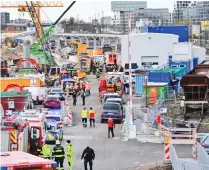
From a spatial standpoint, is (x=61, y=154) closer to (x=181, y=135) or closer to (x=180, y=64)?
(x=181, y=135)

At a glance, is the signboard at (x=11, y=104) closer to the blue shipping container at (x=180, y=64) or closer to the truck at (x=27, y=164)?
the truck at (x=27, y=164)

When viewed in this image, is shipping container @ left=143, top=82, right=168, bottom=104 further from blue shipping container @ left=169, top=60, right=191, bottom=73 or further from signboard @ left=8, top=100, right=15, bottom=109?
blue shipping container @ left=169, top=60, right=191, bottom=73

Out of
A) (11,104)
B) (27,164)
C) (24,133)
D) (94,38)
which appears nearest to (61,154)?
(24,133)

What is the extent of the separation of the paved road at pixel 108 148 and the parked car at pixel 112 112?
1.69 feet

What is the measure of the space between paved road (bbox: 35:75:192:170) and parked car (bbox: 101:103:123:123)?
1.69 ft

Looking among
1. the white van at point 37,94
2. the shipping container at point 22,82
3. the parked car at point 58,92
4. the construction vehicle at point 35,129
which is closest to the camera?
the construction vehicle at point 35,129

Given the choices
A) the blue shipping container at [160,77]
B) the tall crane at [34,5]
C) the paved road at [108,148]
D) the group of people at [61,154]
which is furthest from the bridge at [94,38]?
the group of people at [61,154]

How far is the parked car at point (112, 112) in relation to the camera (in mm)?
30234

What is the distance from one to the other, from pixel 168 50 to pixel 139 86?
510 inches

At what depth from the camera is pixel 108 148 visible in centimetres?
2303

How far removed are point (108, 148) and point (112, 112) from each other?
7561mm

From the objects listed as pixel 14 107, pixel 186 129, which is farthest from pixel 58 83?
pixel 186 129

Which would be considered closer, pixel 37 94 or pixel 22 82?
pixel 37 94

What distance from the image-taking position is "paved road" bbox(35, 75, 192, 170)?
2009 centimetres
